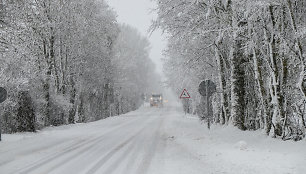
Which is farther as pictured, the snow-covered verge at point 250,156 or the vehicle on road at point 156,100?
the vehicle on road at point 156,100

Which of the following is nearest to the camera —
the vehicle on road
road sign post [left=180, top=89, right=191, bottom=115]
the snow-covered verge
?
the snow-covered verge

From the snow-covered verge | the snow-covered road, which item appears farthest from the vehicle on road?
the snow-covered verge

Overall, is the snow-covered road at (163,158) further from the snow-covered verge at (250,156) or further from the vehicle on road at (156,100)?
the vehicle on road at (156,100)

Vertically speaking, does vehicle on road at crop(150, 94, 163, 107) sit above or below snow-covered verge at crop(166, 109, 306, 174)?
above

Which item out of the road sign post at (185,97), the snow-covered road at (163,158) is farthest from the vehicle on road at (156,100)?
the snow-covered road at (163,158)

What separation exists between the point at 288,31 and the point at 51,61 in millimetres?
17156

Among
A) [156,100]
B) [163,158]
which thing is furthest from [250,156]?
[156,100]

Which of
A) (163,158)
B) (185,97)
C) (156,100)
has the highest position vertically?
(156,100)

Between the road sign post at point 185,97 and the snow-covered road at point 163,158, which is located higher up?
the road sign post at point 185,97

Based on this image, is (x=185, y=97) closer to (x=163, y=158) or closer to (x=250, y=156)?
(x=163, y=158)

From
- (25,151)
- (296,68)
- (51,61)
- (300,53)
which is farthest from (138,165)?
(51,61)

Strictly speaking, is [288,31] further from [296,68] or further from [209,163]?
[209,163]

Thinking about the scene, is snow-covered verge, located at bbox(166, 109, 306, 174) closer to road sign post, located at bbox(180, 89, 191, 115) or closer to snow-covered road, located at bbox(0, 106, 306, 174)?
snow-covered road, located at bbox(0, 106, 306, 174)

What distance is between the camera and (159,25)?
46.5 feet
